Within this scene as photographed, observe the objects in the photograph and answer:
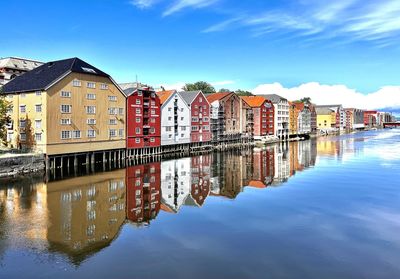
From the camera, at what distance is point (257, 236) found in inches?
796

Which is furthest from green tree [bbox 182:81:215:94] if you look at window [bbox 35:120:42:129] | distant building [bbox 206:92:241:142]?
window [bbox 35:120:42:129]

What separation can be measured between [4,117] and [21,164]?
299 inches

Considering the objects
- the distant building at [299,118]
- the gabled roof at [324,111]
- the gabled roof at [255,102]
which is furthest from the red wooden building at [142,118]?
the gabled roof at [324,111]

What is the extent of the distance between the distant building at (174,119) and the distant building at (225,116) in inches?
455

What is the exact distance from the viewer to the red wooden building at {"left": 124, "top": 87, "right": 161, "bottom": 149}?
57.9 m

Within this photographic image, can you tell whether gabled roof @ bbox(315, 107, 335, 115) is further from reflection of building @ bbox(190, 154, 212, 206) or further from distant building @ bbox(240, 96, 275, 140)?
reflection of building @ bbox(190, 154, 212, 206)

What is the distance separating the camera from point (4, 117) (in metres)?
44.1

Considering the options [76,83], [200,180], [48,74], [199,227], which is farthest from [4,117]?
[199,227]

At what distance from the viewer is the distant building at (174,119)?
219 feet

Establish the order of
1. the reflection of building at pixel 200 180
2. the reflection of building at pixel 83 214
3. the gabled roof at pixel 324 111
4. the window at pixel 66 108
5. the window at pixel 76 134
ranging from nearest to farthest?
the reflection of building at pixel 83 214, the reflection of building at pixel 200 180, the window at pixel 66 108, the window at pixel 76 134, the gabled roof at pixel 324 111

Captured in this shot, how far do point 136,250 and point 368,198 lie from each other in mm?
20769

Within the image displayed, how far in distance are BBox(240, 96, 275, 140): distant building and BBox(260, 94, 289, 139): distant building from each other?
397 cm

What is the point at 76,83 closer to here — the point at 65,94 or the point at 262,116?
the point at 65,94

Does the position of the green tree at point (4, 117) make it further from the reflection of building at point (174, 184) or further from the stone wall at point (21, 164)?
the reflection of building at point (174, 184)
